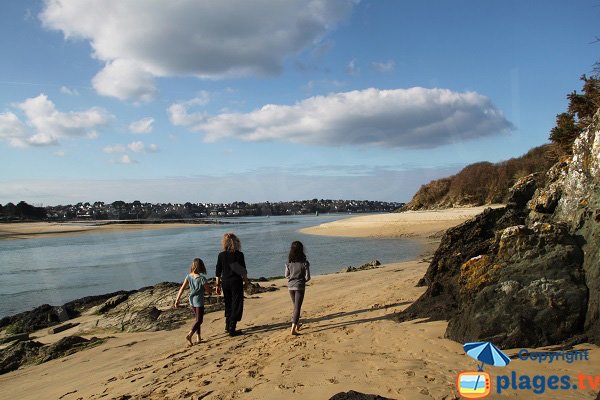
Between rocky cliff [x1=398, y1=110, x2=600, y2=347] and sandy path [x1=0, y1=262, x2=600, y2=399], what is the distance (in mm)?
413

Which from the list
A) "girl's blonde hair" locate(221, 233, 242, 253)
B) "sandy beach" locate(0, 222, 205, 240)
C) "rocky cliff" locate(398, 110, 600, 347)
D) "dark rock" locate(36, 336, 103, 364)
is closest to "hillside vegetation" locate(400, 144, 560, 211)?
"rocky cliff" locate(398, 110, 600, 347)

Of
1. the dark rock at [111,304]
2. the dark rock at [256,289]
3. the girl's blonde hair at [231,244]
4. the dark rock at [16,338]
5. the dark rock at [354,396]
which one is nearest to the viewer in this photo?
the dark rock at [354,396]

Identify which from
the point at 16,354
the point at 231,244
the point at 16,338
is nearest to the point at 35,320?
the point at 16,338

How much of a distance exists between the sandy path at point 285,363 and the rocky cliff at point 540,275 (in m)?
0.41

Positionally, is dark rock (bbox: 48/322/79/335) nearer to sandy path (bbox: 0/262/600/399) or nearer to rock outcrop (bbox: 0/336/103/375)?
rock outcrop (bbox: 0/336/103/375)

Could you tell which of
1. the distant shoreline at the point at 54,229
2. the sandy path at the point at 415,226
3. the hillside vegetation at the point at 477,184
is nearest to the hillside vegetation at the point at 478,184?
the hillside vegetation at the point at 477,184

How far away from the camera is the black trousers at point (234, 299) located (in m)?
8.34

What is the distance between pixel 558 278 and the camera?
544 cm

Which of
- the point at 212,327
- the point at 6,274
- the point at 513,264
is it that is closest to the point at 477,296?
the point at 513,264

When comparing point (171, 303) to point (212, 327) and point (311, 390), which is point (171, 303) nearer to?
point (212, 327)

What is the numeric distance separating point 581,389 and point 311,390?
2654mm

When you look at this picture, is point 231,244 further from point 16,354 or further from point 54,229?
Result: point 54,229

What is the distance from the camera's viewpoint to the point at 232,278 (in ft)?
27.8

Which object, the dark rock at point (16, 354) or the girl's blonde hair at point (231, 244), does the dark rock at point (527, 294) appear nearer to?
the girl's blonde hair at point (231, 244)
